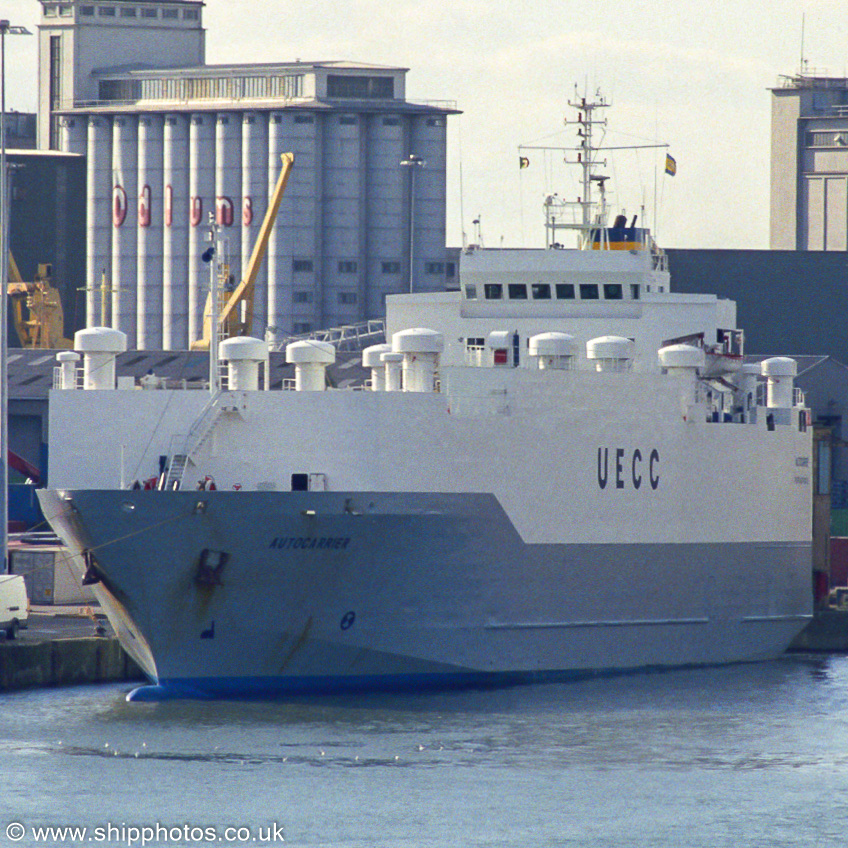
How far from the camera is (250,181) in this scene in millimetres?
96250

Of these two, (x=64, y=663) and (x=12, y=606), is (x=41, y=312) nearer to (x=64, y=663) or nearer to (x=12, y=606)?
(x=12, y=606)

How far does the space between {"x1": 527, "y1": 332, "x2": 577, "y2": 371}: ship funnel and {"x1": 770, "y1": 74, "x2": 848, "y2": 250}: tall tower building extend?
66083 mm

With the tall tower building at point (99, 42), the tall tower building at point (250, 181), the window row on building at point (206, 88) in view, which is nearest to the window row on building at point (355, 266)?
the tall tower building at point (250, 181)

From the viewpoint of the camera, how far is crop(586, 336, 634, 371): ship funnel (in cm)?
3688

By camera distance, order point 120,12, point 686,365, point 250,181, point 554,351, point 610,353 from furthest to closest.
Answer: point 120,12 < point 250,181 < point 686,365 < point 610,353 < point 554,351

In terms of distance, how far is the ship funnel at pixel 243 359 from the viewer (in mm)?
32781

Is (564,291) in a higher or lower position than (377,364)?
higher

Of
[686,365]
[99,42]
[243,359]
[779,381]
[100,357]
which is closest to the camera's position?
[243,359]

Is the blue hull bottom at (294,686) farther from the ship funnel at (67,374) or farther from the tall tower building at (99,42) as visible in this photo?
the tall tower building at (99,42)

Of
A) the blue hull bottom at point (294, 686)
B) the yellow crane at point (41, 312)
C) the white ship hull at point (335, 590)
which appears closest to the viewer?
the white ship hull at point (335, 590)

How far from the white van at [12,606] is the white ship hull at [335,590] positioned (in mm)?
2945

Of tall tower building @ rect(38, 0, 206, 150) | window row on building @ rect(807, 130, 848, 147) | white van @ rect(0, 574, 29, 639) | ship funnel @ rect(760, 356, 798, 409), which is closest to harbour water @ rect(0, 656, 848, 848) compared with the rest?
white van @ rect(0, 574, 29, 639)

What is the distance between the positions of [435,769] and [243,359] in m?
8.43

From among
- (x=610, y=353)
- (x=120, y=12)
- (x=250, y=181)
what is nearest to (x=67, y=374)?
(x=610, y=353)
